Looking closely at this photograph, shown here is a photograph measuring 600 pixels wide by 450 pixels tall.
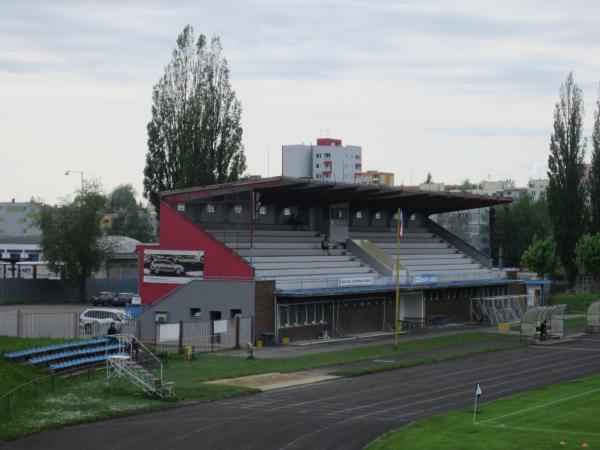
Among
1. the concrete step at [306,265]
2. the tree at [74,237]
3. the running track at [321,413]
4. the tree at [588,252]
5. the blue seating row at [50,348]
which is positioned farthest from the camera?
the tree at [588,252]

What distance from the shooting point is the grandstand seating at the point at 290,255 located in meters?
59.7

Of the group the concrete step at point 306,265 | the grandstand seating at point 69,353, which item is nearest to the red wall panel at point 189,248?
the concrete step at point 306,265

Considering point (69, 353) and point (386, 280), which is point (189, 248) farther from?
point (69, 353)

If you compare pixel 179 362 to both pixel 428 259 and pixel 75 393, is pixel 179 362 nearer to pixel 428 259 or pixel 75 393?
pixel 75 393

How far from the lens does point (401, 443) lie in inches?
1099

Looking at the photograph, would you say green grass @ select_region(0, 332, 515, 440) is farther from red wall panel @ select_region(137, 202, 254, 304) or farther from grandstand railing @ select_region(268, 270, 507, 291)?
red wall panel @ select_region(137, 202, 254, 304)

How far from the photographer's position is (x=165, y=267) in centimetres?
6069

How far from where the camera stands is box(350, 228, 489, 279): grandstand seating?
73.9 m

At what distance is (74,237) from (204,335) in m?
33.6

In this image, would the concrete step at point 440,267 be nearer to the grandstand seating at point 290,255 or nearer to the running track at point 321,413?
the grandstand seating at point 290,255

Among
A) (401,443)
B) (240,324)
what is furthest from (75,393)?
(240,324)

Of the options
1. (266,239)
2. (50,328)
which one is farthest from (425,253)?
(50,328)

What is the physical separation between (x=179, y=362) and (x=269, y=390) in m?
8.17

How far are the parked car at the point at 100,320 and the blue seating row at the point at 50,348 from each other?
818 cm
